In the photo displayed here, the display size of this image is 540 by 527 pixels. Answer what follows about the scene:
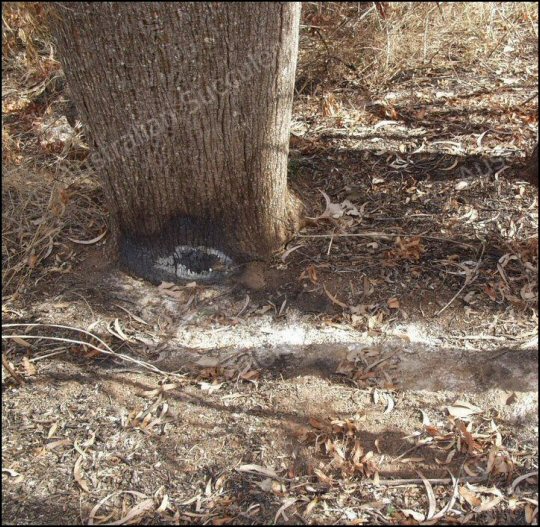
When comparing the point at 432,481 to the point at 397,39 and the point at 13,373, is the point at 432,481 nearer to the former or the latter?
the point at 13,373

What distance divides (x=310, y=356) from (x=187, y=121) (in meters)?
1.19

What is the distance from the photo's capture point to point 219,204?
9.34 ft

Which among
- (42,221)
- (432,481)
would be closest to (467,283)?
(432,481)

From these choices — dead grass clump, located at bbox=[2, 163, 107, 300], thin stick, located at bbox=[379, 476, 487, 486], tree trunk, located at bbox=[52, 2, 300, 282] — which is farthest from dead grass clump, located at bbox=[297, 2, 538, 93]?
thin stick, located at bbox=[379, 476, 487, 486]

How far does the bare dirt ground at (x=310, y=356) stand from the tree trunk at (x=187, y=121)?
20cm

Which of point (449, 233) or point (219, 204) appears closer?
point (219, 204)

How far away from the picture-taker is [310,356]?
277cm

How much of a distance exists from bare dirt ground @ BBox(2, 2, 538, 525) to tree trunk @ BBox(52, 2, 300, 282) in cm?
20

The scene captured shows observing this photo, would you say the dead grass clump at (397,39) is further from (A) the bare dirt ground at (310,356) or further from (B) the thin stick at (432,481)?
(B) the thin stick at (432,481)

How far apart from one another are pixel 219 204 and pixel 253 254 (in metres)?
0.35

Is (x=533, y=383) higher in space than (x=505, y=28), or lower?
lower

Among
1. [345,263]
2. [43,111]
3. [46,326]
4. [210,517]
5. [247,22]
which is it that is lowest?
[210,517]

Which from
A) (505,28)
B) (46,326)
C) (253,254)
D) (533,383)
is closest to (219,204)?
(253,254)

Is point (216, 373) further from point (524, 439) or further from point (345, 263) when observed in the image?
point (524, 439)
